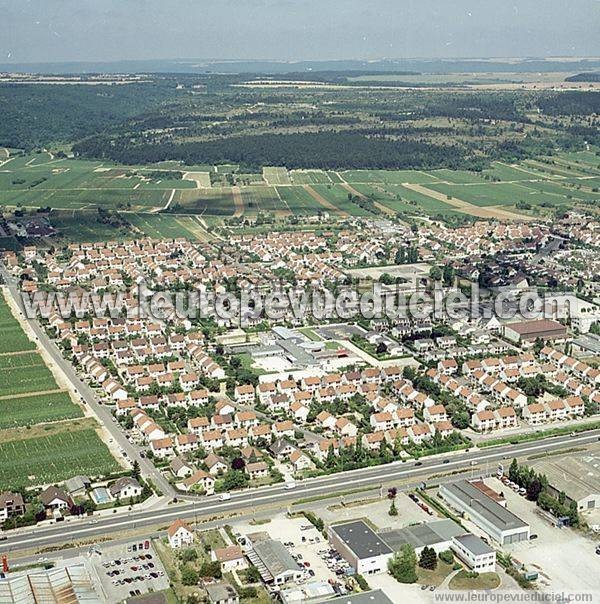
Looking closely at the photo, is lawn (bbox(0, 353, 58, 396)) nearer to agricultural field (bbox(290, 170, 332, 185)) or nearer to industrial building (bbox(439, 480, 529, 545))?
industrial building (bbox(439, 480, 529, 545))

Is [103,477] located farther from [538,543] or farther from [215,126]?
[215,126]

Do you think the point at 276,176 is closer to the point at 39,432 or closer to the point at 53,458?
the point at 39,432

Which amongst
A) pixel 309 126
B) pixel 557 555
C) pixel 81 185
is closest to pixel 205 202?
pixel 81 185

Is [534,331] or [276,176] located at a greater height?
[276,176]

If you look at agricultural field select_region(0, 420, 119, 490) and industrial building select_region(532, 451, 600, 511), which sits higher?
industrial building select_region(532, 451, 600, 511)

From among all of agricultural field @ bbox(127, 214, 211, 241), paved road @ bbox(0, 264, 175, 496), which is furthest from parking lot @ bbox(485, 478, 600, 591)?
agricultural field @ bbox(127, 214, 211, 241)

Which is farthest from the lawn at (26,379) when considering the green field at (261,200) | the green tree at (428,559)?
the green field at (261,200)
